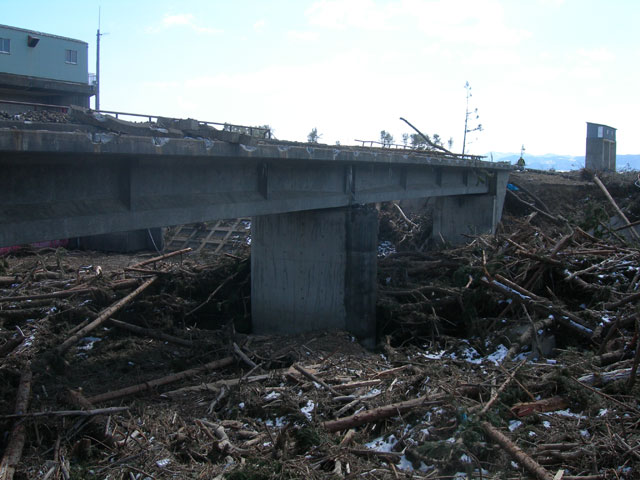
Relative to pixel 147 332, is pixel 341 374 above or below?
above

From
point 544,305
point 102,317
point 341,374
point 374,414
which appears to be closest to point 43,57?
point 102,317

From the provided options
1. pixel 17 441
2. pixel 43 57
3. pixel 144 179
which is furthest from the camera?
pixel 43 57

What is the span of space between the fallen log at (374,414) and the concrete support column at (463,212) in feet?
50.6

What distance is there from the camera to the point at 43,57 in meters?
30.0

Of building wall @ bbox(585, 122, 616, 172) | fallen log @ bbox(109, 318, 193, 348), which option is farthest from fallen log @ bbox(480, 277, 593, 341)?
building wall @ bbox(585, 122, 616, 172)

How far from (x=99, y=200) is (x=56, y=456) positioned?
10.3ft

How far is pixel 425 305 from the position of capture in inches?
460

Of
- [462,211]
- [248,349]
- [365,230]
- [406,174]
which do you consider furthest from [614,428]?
[462,211]

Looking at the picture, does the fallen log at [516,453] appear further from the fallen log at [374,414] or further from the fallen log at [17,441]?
the fallen log at [17,441]

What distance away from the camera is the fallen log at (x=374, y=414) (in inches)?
250

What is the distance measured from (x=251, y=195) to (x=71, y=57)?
26.6m

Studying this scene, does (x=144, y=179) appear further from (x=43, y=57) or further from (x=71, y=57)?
(x=71, y=57)

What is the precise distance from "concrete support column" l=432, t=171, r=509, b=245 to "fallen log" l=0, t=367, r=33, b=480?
55.1ft

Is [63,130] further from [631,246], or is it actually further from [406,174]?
[631,246]
